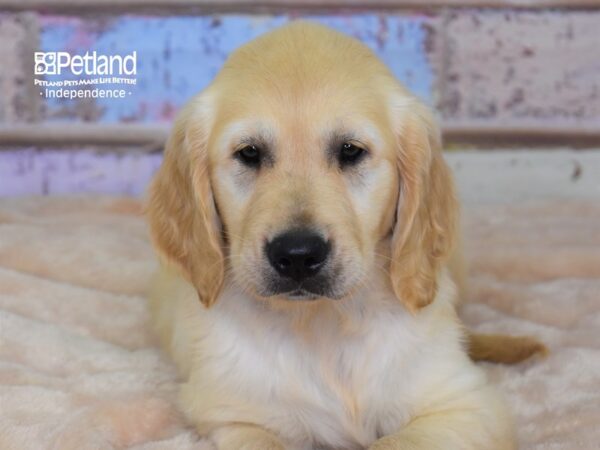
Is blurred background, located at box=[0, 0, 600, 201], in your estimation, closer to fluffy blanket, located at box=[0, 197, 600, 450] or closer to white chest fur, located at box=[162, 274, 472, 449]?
fluffy blanket, located at box=[0, 197, 600, 450]

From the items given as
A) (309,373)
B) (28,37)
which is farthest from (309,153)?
(28,37)

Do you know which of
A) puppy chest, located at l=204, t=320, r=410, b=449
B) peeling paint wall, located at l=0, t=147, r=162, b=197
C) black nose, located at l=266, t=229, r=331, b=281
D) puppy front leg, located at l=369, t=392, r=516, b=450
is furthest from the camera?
peeling paint wall, located at l=0, t=147, r=162, b=197

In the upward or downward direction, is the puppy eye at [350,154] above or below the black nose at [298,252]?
above

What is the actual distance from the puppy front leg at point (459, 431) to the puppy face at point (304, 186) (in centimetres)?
34

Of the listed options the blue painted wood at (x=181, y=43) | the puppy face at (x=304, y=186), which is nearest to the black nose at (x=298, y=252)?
the puppy face at (x=304, y=186)

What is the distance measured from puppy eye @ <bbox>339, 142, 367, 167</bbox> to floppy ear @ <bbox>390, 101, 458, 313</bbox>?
0.41ft

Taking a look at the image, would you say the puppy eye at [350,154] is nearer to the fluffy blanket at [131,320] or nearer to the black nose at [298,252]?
the black nose at [298,252]

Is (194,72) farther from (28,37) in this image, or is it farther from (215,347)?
(215,347)

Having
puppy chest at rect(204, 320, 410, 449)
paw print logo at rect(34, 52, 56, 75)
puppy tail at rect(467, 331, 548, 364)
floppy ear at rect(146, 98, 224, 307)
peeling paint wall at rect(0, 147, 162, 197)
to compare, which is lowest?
peeling paint wall at rect(0, 147, 162, 197)

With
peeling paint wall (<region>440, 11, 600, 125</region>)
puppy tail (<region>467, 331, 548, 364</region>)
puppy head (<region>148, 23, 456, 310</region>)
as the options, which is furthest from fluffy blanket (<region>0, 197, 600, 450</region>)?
peeling paint wall (<region>440, 11, 600, 125</region>)

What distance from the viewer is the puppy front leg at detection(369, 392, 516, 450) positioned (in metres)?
1.94

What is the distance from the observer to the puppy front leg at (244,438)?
1989 mm

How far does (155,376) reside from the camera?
8.16 ft

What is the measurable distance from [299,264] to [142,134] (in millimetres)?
2484
